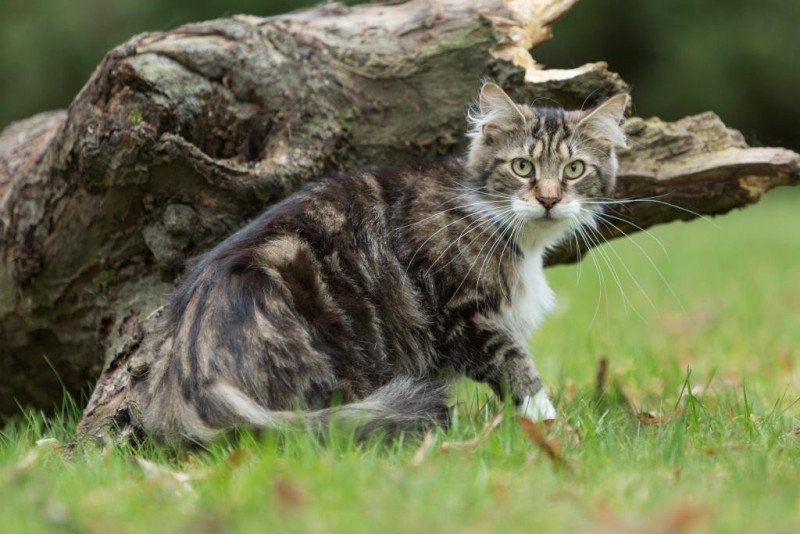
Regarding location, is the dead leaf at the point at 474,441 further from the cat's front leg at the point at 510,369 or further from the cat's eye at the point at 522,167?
the cat's eye at the point at 522,167

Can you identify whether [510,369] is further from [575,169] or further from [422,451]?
Result: [422,451]

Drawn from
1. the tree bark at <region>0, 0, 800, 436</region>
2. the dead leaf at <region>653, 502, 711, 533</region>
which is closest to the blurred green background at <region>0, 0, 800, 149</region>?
the tree bark at <region>0, 0, 800, 436</region>

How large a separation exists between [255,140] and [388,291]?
3.68 ft

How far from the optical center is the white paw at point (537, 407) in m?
4.16

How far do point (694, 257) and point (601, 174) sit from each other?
6.75 metres

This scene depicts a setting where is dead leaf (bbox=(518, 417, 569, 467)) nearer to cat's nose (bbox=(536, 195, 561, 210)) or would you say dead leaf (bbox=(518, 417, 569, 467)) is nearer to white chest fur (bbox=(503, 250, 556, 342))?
white chest fur (bbox=(503, 250, 556, 342))

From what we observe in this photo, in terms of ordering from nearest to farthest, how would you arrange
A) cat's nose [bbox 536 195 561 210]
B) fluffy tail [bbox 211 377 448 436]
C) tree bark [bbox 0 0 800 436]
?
fluffy tail [bbox 211 377 448 436] → cat's nose [bbox 536 195 561 210] → tree bark [bbox 0 0 800 436]

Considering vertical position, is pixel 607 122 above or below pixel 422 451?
above

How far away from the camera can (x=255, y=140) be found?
4914 millimetres

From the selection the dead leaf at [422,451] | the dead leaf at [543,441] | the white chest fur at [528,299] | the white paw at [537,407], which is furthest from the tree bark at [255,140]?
the dead leaf at [543,441]

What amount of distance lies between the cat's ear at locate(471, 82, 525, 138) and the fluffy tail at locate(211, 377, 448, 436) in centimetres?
140

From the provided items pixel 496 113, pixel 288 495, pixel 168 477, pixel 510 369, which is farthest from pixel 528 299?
pixel 288 495

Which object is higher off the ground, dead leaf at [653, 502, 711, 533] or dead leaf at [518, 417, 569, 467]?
dead leaf at [653, 502, 711, 533]

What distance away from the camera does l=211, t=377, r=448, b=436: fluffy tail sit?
3.53 metres
